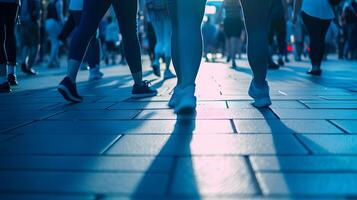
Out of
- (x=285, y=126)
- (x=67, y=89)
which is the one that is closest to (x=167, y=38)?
(x=67, y=89)

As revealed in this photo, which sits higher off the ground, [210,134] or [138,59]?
[138,59]

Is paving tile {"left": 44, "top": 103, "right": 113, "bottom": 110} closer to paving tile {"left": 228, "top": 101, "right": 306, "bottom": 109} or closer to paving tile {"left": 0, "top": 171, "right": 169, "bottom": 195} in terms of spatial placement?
paving tile {"left": 228, "top": 101, "right": 306, "bottom": 109}

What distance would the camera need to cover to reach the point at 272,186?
1.41 metres

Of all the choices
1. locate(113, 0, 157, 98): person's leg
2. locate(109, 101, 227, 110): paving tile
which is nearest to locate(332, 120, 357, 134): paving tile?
locate(109, 101, 227, 110): paving tile

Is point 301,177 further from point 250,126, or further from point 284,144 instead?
point 250,126

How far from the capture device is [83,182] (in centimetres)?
148

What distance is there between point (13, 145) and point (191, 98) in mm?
1180

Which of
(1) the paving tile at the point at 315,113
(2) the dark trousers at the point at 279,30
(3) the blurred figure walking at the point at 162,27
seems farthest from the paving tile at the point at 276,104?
(2) the dark trousers at the point at 279,30

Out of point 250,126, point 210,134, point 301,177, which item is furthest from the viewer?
point 250,126

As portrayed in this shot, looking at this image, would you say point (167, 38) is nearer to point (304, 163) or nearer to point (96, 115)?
point (96, 115)

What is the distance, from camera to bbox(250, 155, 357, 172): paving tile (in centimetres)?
160

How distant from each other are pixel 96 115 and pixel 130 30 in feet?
4.09

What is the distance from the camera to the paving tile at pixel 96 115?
288cm

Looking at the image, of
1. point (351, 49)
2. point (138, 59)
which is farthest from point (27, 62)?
point (351, 49)
